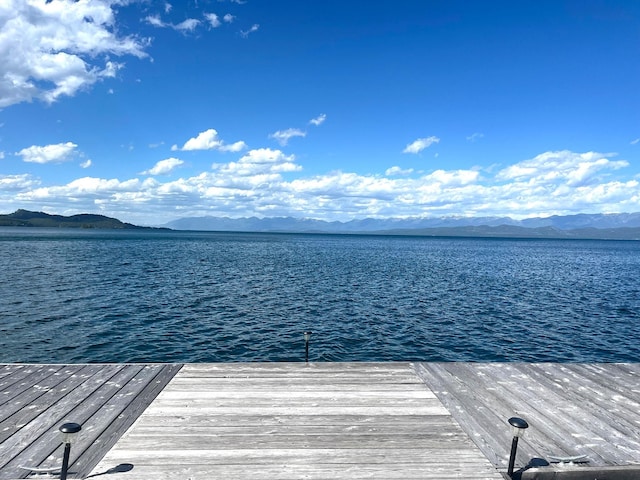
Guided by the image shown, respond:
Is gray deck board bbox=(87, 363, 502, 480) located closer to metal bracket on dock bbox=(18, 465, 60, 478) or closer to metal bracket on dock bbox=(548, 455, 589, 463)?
metal bracket on dock bbox=(18, 465, 60, 478)

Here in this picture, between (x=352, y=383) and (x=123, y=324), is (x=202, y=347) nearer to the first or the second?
(x=123, y=324)

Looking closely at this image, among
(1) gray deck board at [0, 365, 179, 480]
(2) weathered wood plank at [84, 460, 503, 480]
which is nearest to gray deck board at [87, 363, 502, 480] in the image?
(2) weathered wood plank at [84, 460, 503, 480]

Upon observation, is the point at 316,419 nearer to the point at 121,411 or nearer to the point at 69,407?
the point at 121,411

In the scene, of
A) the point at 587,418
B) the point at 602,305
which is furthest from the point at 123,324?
the point at 602,305

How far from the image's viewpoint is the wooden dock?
6.57 meters

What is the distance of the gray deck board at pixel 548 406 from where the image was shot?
7441 mm

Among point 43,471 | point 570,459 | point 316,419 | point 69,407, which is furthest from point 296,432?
point 69,407

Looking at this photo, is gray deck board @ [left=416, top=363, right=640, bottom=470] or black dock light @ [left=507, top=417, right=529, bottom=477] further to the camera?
gray deck board @ [left=416, top=363, right=640, bottom=470]

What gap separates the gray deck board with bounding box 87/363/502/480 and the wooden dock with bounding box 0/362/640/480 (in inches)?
1.2

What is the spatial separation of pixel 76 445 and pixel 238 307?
83.1 feet

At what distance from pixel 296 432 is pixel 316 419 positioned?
2.19ft

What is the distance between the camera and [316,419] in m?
8.08

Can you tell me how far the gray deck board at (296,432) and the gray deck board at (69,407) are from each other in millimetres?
472

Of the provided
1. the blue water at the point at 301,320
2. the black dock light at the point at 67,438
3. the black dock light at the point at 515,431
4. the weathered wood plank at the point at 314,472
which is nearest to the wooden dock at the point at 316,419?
the weathered wood plank at the point at 314,472
